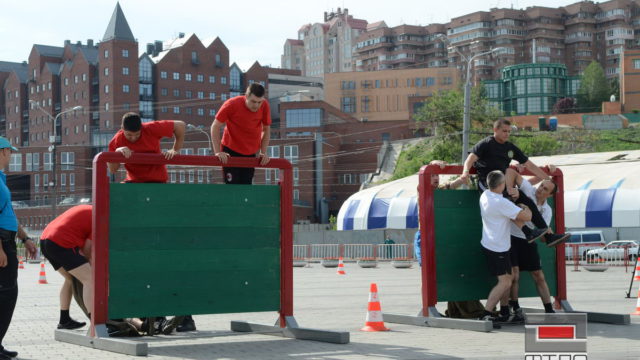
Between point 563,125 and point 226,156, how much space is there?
100 m

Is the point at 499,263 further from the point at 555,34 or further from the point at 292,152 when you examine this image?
the point at 555,34

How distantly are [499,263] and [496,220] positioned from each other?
49 centimetres

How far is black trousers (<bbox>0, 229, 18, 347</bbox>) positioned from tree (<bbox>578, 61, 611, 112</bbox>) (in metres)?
133

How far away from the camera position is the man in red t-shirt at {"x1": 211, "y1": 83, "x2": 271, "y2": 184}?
9.87 meters

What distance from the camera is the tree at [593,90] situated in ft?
447

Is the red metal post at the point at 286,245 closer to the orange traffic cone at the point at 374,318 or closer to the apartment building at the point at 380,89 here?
the orange traffic cone at the point at 374,318

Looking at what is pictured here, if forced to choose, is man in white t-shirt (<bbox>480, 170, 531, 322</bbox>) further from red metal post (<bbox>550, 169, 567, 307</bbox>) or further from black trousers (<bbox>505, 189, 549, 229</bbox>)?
red metal post (<bbox>550, 169, 567, 307</bbox>)

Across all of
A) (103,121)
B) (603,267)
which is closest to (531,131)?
(103,121)

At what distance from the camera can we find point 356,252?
46.8 meters

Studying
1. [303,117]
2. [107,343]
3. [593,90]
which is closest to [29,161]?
[303,117]

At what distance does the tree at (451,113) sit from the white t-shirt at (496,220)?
71451 mm

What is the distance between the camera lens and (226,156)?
9.12 m

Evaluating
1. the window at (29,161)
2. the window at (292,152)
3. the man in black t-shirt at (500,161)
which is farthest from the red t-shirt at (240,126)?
the window at (29,161)

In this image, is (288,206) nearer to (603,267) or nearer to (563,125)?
(603,267)
